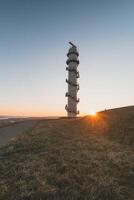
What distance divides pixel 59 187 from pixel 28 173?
211 centimetres

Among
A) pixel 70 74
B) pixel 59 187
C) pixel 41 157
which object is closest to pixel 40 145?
pixel 41 157

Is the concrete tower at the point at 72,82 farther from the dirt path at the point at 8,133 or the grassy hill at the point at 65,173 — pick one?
A: the grassy hill at the point at 65,173

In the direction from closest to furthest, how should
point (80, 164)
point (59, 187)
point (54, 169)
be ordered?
point (59, 187) < point (54, 169) < point (80, 164)

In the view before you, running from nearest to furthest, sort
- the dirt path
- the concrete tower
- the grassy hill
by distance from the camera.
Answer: the grassy hill → the dirt path → the concrete tower

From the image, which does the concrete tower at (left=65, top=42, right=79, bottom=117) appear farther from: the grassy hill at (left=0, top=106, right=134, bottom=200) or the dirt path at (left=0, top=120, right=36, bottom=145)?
the grassy hill at (left=0, top=106, right=134, bottom=200)

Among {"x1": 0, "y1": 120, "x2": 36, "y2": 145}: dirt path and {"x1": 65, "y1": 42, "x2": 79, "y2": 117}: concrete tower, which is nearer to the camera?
{"x1": 0, "y1": 120, "x2": 36, "y2": 145}: dirt path

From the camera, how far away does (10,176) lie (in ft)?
32.9

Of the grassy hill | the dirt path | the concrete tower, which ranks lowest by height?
the grassy hill

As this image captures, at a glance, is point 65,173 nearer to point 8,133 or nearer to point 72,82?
point 8,133

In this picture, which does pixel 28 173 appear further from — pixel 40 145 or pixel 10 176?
pixel 40 145

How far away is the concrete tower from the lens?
191 feet

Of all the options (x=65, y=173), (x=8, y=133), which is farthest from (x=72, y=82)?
(x=65, y=173)

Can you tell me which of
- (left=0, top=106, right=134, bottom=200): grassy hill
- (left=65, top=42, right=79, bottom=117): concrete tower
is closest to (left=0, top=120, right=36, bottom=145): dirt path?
(left=0, top=106, right=134, bottom=200): grassy hill

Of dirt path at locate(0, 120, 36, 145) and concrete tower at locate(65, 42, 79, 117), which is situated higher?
concrete tower at locate(65, 42, 79, 117)
